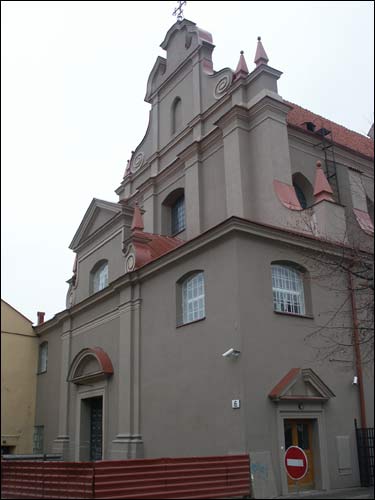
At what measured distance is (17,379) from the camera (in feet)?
90.6

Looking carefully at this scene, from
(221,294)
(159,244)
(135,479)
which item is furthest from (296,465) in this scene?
(159,244)

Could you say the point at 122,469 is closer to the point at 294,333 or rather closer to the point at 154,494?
the point at 154,494

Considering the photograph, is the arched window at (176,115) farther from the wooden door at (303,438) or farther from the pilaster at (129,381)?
the wooden door at (303,438)

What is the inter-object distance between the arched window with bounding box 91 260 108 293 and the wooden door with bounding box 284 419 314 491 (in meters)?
11.3

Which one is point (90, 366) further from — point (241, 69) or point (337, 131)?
point (337, 131)

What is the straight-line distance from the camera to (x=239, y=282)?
14.9 metres

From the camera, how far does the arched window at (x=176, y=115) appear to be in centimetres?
2522

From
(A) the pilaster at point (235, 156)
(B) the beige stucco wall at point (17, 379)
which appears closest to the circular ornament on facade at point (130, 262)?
(A) the pilaster at point (235, 156)

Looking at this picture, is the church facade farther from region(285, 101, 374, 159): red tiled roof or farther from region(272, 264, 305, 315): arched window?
region(285, 101, 374, 159): red tiled roof

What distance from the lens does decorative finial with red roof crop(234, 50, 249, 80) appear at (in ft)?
69.9

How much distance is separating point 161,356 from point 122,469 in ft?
21.3

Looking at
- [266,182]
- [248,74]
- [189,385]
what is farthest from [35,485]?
[248,74]

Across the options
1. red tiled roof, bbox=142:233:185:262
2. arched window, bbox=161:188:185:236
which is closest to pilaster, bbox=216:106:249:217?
red tiled roof, bbox=142:233:185:262

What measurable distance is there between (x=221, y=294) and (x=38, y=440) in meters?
15.1
